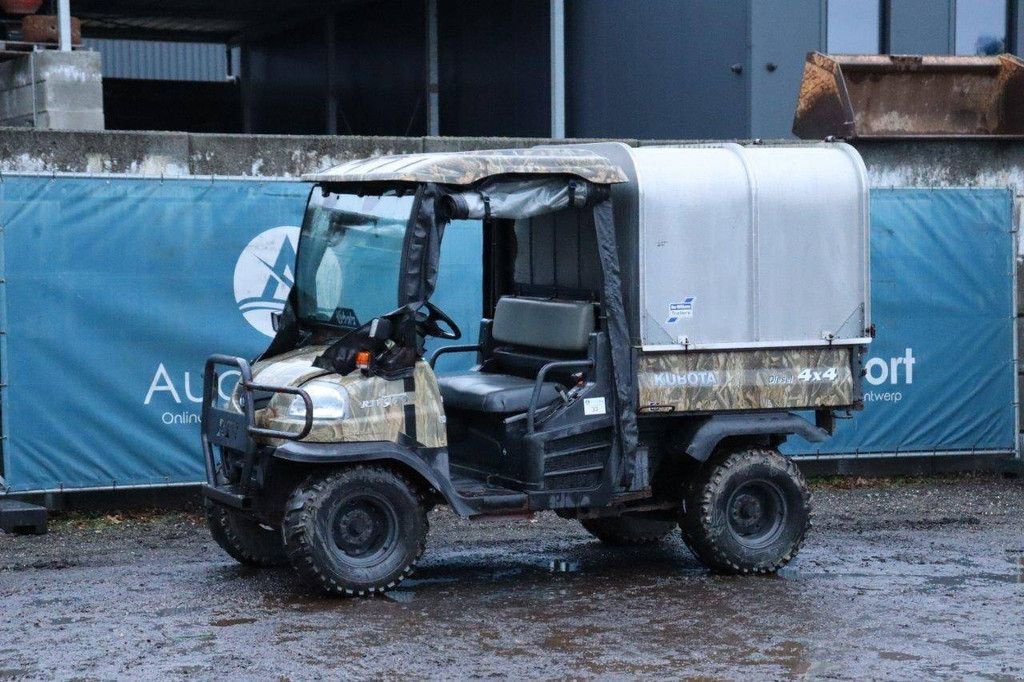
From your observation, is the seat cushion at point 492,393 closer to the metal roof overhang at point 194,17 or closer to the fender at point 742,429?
the fender at point 742,429

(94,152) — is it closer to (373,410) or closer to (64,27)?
(373,410)

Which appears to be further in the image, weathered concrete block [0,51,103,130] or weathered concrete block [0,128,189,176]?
weathered concrete block [0,51,103,130]

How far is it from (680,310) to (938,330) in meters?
4.59

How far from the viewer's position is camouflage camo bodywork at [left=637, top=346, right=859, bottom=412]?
28.8 ft

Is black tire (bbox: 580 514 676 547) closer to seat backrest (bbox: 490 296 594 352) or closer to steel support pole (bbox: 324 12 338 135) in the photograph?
seat backrest (bbox: 490 296 594 352)

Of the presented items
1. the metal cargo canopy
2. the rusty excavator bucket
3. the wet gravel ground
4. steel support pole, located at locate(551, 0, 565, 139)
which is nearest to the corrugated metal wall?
steel support pole, located at locate(551, 0, 565, 139)

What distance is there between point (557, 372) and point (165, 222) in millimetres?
3352

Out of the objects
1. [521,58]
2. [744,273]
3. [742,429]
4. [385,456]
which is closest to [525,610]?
[385,456]

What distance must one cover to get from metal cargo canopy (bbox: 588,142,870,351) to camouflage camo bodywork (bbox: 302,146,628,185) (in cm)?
26

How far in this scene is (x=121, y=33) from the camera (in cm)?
2872

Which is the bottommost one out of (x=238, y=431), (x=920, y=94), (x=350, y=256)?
(x=238, y=431)

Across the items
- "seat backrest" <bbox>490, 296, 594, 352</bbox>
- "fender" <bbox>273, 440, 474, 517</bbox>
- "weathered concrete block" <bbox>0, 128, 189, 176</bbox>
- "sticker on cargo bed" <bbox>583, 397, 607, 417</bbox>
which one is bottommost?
"fender" <bbox>273, 440, 474, 517</bbox>

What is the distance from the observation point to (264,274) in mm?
11039

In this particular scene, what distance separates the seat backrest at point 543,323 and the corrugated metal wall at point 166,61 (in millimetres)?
25606
